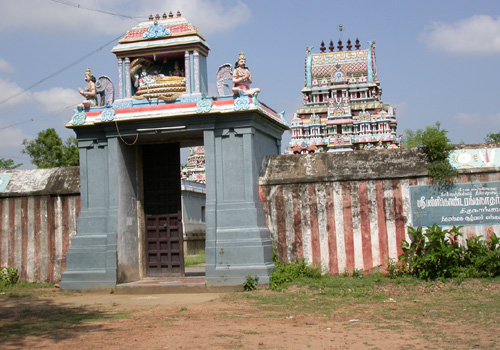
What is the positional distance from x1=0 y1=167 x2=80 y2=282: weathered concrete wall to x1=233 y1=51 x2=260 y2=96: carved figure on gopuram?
483cm

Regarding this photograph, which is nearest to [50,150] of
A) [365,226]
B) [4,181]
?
[4,181]

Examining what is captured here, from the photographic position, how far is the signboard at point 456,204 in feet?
40.2

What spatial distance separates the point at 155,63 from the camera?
14.2 meters

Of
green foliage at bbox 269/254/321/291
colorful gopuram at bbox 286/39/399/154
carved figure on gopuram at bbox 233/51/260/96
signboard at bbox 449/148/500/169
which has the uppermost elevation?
colorful gopuram at bbox 286/39/399/154

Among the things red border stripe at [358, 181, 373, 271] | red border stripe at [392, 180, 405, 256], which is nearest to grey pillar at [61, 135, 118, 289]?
red border stripe at [358, 181, 373, 271]

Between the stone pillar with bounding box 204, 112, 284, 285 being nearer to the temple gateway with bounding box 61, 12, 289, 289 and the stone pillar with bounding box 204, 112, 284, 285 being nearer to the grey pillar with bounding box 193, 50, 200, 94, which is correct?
the temple gateway with bounding box 61, 12, 289, 289

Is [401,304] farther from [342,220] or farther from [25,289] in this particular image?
[25,289]

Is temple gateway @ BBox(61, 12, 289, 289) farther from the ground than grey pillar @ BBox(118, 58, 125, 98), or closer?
closer

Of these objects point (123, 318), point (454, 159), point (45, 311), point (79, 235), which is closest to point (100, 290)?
point (79, 235)

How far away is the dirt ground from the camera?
7.18 m

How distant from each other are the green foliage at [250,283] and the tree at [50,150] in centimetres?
1906

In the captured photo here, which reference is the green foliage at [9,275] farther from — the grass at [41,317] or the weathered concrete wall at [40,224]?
the grass at [41,317]

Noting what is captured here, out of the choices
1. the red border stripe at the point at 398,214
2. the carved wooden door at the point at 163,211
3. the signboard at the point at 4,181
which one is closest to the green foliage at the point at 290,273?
the red border stripe at the point at 398,214

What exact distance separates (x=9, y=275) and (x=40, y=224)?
1413 mm
